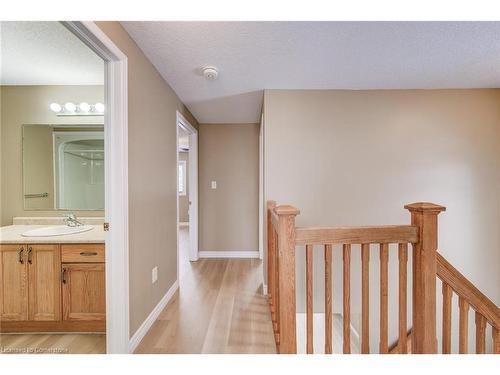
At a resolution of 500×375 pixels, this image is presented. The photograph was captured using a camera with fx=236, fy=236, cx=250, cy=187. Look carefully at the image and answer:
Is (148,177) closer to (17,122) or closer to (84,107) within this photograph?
(84,107)

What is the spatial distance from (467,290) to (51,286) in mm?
2754

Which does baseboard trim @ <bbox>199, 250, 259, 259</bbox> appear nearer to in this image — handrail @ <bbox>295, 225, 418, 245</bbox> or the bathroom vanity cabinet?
the bathroom vanity cabinet

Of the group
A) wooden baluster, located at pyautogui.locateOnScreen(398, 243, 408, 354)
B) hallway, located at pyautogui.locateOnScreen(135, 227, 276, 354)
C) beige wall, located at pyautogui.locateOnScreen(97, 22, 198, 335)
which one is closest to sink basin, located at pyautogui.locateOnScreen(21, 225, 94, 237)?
beige wall, located at pyautogui.locateOnScreen(97, 22, 198, 335)

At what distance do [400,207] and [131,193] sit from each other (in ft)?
8.66

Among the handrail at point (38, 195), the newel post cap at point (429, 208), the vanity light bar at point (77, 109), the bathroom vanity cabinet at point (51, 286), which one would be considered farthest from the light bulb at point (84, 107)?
the newel post cap at point (429, 208)

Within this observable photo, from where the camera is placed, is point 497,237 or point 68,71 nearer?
point 68,71

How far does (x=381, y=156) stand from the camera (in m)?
2.58

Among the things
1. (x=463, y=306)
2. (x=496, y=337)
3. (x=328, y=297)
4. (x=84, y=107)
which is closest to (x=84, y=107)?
(x=84, y=107)

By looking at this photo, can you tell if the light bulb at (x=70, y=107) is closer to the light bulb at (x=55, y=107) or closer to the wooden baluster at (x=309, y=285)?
the light bulb at (x=55, y=107)

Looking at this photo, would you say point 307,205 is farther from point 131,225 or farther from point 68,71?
point 68,71

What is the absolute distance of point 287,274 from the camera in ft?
3.92

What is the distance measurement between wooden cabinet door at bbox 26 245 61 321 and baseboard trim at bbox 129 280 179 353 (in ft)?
2.04
